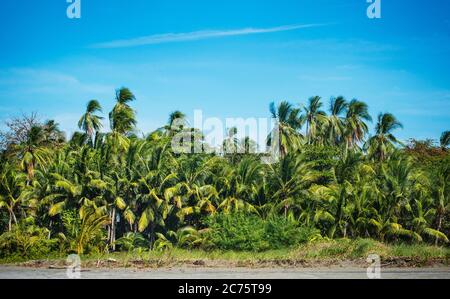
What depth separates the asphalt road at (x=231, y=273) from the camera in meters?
16.6

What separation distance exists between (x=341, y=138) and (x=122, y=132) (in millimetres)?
18369

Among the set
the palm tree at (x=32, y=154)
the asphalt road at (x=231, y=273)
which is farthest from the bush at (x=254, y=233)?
the palm tree at (x=32, y=154)

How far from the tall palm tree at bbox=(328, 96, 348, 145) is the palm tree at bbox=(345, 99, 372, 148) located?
1.54 ft

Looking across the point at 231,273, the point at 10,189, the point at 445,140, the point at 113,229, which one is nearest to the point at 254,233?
the point at 231,273

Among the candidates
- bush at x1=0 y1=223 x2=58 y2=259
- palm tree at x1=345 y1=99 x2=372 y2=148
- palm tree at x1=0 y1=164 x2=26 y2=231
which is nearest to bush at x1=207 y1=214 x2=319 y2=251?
bush at x1=0 y1=223 x2=58 y2=259

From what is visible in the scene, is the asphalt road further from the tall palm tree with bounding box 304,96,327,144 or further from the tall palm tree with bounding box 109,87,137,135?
the tall palm tree with bounding box 304,96,327,144

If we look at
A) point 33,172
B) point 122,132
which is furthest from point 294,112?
point 33,172

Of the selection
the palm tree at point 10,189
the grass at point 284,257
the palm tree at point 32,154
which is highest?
the palm tree at point 32,154

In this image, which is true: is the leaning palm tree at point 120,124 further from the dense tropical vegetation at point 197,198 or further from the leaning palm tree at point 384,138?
the leaning palm tree at point 384,138

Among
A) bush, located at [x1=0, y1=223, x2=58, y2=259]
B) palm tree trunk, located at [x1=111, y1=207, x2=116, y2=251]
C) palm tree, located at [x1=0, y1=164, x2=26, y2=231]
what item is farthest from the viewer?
palm tree, located at [x1=0, y1=164, x2=26, y2=231]

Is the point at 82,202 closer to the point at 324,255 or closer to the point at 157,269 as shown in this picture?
the point at 157,269

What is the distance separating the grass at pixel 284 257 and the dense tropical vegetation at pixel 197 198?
1.82 meters

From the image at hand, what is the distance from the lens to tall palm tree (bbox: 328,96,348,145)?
3991cm
